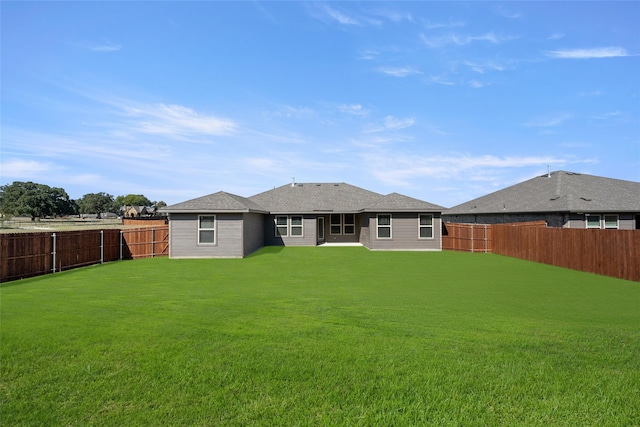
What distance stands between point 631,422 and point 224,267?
1382 centimetres

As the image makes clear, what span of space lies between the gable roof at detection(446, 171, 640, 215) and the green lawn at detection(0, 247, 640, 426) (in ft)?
48.4

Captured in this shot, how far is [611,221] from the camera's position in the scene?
21422 mm

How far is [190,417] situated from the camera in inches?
140

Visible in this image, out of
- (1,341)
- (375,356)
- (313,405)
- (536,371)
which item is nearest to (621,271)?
(536,371)

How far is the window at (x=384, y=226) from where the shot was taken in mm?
23875

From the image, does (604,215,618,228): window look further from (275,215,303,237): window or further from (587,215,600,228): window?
(275,215,303,237): window

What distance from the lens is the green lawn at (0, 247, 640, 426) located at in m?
3.67

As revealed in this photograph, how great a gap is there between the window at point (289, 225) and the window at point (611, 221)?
18.8m

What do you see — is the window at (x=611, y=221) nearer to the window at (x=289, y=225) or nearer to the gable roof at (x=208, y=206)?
the window at (x=289, y=225)

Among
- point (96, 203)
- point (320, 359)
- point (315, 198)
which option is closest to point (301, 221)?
point (315, 198)

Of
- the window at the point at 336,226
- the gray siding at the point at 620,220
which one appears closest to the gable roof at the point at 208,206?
the window at the point at 336,226

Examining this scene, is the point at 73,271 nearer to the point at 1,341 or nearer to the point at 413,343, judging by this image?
the point at 1,341

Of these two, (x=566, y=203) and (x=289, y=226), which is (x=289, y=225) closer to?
(x=289, y=226)

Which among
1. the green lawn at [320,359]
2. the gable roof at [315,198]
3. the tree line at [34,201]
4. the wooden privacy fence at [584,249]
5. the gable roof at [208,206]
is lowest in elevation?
the green lawn at [320,359]
